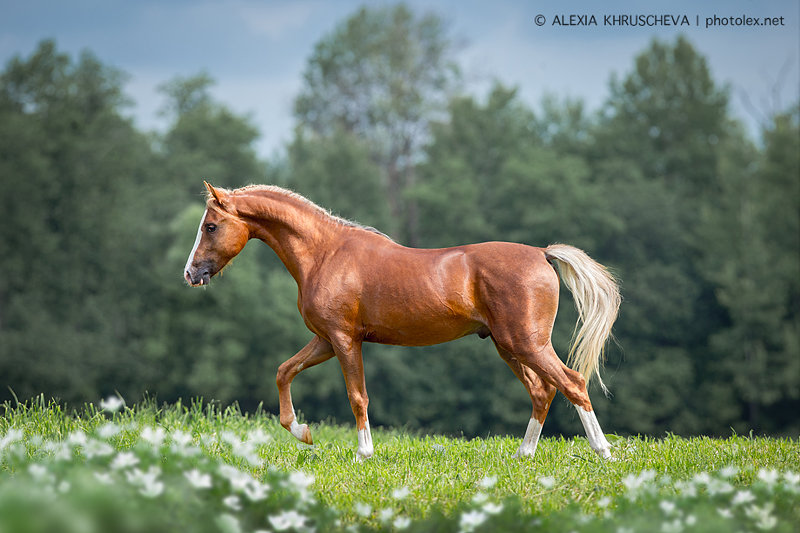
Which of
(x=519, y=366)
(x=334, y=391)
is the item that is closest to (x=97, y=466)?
(x=519, y=366)

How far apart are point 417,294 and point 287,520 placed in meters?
2.59

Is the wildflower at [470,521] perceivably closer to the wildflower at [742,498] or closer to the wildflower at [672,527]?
the wildflower at [672,527]

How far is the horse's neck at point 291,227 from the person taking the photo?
6.21m

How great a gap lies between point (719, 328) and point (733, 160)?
6.55 m

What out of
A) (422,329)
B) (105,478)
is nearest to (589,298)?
(422,329)

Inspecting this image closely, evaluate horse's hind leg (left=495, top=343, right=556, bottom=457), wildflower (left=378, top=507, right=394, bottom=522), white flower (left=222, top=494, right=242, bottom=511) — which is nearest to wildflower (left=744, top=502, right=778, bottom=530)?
wildflower (left=378, top=507, right=394, bottom=522)

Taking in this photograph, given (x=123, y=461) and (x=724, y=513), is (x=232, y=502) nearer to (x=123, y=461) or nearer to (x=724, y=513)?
(x=123, y=461)

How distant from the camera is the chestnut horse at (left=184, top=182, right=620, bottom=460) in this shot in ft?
18.8

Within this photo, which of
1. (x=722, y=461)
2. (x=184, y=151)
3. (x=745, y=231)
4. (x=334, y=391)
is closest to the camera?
(x=722, y=461)

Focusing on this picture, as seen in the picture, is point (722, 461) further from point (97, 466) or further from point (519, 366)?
point (97, 466)

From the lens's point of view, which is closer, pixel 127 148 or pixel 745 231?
pixel 745 231

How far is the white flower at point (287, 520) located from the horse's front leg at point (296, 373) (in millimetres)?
2301

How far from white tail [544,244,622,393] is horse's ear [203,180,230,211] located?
8.86 ft

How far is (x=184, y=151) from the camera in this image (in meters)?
32.8
